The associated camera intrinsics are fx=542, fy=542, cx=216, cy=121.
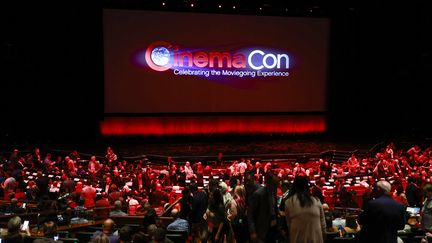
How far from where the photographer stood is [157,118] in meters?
25.6

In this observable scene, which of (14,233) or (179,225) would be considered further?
(179,225)

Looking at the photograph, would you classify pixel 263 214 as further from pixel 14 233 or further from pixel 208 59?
pixel 208 59

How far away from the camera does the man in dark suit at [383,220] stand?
17.4ft

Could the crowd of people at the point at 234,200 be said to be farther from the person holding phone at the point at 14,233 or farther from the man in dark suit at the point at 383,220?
the person holding phone at the point at 14,233

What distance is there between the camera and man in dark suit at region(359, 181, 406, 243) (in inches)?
209

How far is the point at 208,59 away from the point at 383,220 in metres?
20.7

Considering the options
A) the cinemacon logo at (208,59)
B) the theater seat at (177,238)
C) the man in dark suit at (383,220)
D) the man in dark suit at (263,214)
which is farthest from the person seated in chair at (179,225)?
the cinemacon logo at (208,59)

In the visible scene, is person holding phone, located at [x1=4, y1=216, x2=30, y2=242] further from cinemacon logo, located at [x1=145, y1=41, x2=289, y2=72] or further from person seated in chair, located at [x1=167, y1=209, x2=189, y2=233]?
cinemacon logo, located at [x1=145, y1=41, x2=289, y2=72]

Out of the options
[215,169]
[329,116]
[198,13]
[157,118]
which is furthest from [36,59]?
[329,116]

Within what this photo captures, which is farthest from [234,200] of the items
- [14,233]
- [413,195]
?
[413,195]

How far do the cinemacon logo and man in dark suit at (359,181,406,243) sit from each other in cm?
2027

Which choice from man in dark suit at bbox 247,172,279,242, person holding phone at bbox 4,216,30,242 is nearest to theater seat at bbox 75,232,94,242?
person holding phone at bbox 4,216,30,242

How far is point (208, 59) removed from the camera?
83.9 ft

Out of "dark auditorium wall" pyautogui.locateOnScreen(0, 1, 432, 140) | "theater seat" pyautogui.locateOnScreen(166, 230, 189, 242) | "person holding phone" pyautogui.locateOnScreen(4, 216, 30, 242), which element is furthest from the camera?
"dark auditorium wall" pyautogui.locateOnScreen(0, 1, 432, 140)
